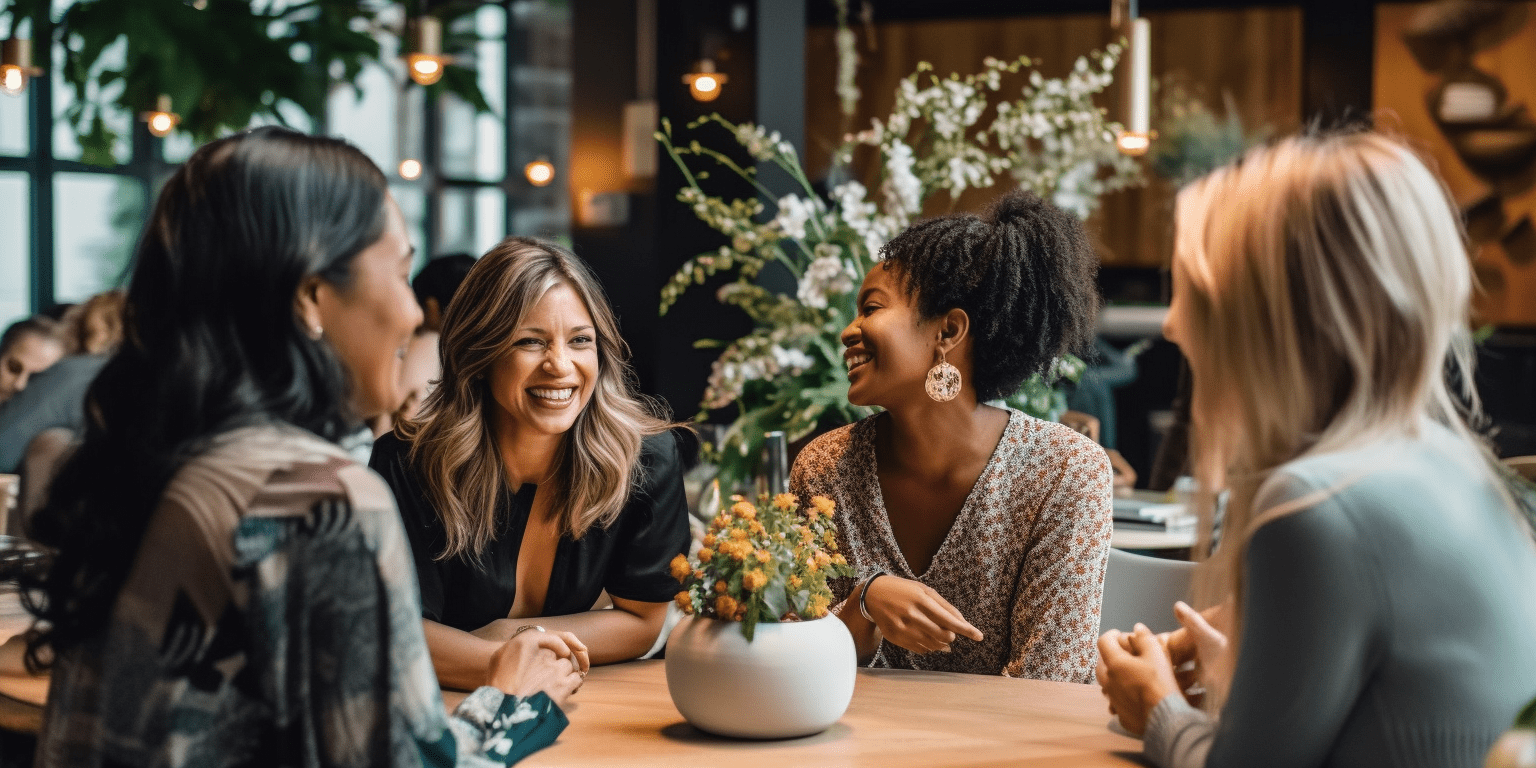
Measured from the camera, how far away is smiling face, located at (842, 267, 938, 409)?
2156mm

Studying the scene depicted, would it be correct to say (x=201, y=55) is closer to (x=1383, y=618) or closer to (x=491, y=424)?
(x=491, y=424)

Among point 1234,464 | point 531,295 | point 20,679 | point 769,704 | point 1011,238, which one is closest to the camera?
point 1234,464

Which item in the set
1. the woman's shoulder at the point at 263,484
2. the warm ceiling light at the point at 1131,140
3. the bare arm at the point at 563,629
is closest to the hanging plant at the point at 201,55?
the warm ceiling light at the point at 1131,140

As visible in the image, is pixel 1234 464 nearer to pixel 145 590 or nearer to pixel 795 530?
pixel 795 530

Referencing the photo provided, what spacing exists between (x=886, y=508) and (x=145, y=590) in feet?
4.30

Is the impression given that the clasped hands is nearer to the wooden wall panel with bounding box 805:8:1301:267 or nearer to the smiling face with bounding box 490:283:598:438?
the smiling face with bounding box 490:283:598:438

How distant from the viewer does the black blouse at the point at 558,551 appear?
1938 millimetres

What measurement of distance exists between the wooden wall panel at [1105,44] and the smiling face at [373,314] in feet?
17.0

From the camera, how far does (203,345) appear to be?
1.10 metres

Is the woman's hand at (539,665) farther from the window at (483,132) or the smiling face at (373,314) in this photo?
the window at (483,132)

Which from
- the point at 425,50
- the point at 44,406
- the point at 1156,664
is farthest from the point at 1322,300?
the point at 425,50

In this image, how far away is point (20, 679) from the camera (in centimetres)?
171

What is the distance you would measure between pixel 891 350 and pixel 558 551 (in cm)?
60

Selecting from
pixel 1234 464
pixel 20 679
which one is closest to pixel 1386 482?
pixel 1234 464
